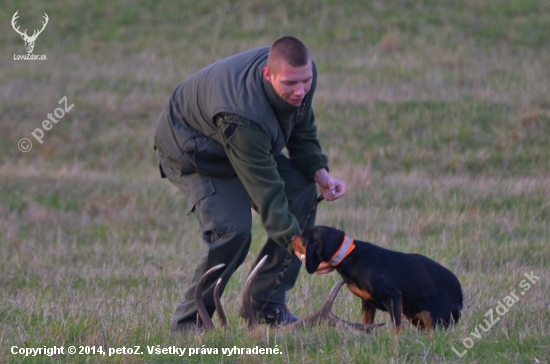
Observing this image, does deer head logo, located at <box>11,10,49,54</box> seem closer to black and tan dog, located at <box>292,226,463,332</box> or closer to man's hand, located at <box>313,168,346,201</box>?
man's hand, located at <box>313,168,346,201</box>

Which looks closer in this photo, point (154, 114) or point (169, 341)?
point (169, 341)

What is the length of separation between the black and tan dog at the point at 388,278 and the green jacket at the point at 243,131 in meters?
0.20

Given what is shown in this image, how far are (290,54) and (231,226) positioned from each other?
1146 millimetres

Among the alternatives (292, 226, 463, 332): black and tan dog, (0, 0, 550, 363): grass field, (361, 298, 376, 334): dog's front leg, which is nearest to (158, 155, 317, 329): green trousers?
(0, 0, 550, 363): grass field

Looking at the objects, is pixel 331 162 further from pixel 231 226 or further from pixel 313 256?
pixel 313 256

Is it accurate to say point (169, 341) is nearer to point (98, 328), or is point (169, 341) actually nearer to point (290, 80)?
point (98, 328)

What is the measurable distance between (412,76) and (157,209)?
6.85 m

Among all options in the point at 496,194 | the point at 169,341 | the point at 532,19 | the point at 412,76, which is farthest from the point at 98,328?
the point at 532,19

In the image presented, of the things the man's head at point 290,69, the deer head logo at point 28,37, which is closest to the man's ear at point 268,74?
the man's head at point 290,69

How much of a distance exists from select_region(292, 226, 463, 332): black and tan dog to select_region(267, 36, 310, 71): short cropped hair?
103 cm

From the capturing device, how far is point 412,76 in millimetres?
15078

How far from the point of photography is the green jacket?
4.54 metres

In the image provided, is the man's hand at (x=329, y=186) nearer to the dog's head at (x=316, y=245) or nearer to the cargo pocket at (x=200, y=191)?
the dog's head at (x=316, y=245)

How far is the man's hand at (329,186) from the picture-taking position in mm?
5145
